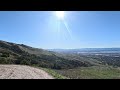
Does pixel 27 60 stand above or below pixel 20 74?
above

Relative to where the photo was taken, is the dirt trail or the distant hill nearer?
the dirt trail

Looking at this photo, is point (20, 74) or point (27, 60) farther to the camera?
point (27, 60)

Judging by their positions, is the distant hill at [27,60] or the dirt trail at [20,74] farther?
the distant hill at [27,60]
